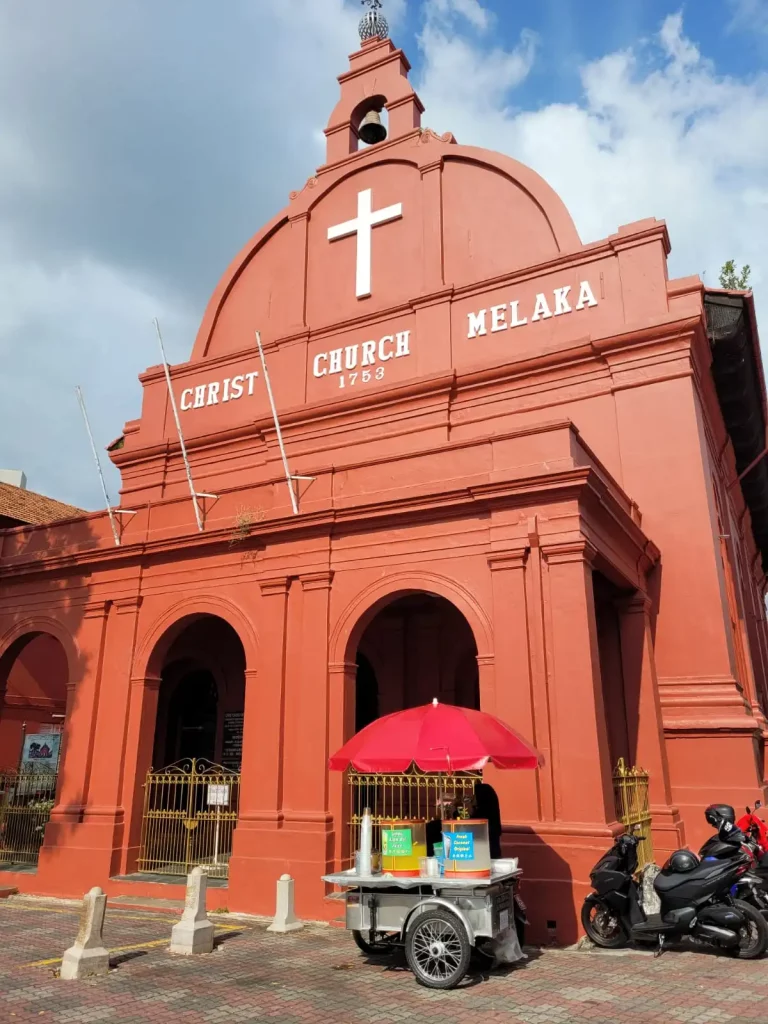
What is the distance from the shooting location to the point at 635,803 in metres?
9.95

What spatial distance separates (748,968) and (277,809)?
18.6 feet

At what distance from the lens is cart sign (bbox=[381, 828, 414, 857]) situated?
7.25 metres

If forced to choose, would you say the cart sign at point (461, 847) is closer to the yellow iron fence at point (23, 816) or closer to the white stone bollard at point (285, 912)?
the white stone bollard at point (285, 912)

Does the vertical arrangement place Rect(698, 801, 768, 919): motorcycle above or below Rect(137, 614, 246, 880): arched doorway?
below

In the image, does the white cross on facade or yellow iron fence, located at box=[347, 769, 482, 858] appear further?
the white cross on facade

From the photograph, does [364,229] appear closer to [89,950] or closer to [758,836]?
[758,836]

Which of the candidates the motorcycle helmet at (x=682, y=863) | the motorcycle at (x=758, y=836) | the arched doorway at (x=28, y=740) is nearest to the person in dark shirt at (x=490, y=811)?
the motorcycle helmet at (x=682, y=863)

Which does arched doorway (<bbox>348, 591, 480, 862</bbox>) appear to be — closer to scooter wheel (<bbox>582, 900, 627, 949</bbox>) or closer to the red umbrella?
scooter wheel (<bbox>582, 900, 627, 949</bbox>)

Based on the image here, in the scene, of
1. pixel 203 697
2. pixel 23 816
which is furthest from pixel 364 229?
pixel 23 816

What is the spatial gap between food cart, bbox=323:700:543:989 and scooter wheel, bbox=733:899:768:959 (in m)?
2.00

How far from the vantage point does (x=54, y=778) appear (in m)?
13.4

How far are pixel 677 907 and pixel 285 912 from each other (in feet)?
13.8

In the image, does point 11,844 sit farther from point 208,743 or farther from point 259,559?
point 259,559

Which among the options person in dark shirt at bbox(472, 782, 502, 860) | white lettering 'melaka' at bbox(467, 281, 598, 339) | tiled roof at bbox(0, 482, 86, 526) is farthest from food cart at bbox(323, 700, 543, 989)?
tiled roof at bbox(0, 482, 86, 526)
